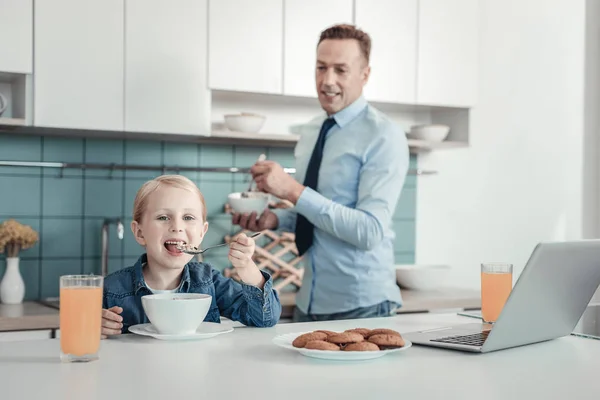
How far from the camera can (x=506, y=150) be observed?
4.02 metres

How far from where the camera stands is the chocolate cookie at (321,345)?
1.32 meters

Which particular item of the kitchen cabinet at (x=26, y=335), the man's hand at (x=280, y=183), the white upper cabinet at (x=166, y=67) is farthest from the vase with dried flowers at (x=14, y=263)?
the man's hand at (x=280, y=183)

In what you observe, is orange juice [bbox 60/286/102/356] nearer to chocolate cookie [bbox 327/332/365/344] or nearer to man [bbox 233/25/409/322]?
chocolate cookie [bbox 327/332/365/344]

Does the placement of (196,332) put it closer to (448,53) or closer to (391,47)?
(391,47)

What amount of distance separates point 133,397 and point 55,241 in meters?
2.16

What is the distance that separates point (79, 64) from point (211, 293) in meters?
1.33

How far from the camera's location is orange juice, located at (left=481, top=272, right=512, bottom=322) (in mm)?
1742

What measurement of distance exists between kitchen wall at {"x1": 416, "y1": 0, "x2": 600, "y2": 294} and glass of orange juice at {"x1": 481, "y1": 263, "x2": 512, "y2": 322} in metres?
2.07

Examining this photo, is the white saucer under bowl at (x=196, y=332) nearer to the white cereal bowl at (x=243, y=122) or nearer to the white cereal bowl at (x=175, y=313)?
the white cereal bowl at (x=175, y=313)

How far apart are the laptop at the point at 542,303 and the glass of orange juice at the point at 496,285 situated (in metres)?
0.10

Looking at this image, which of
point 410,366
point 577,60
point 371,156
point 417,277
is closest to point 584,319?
point 410,366

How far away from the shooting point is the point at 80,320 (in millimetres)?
1309

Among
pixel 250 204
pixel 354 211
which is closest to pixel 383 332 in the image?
pixel 354 211

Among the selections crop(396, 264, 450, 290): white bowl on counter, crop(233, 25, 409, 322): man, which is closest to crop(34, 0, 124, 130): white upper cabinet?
crop(233, 25, 409, 322): man
